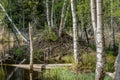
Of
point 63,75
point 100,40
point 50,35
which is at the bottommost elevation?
point 63,75

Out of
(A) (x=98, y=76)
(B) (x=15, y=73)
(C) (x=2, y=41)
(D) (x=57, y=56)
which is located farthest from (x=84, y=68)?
(C) (x=2, y=41)

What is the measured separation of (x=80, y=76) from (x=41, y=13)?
2109 cm

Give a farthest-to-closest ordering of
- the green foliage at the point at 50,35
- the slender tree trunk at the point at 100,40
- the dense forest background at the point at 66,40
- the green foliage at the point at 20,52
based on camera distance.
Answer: the green foliage at the point at 20,52, the green foliage at the point at 50,35, the dense forest background at the point at 66,40, the slender tree trunk at the point at 100,40

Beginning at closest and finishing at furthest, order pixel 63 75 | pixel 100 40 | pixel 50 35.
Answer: pixel 100 40 → pixel 63 75 → pixel 50 35

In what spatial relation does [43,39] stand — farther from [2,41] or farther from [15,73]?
[2,41]

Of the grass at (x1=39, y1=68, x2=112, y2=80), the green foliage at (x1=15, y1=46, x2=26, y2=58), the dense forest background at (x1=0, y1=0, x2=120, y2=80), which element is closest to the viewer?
the dense forest background at (x1=0, y1=0, x2=120, y2=80)

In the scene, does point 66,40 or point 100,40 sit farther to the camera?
point 66,40

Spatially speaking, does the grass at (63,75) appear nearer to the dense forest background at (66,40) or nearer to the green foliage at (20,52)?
the dense forest background at (66,40)

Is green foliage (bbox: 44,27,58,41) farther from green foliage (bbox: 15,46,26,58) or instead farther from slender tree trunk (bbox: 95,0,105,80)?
slender tree trunk (bbox: 95,0,105,80)

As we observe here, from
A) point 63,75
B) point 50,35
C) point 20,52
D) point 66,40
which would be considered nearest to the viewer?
point 63,75

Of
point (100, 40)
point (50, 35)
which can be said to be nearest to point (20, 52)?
point (50, 35)

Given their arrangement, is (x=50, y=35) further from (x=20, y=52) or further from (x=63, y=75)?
(x=63, y=75)

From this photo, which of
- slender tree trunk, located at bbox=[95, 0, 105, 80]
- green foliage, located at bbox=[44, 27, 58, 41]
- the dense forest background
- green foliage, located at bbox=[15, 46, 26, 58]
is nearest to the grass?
the dense forest background

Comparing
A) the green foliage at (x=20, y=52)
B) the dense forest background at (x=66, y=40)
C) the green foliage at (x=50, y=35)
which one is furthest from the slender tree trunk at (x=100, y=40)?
the green foliage at (x=20, y=52)
